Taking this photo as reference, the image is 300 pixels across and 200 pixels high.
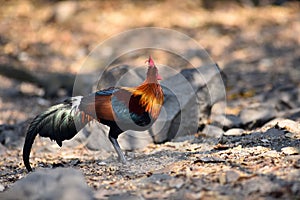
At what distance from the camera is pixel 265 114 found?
6.50 metres

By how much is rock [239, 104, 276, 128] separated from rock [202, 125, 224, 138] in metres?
0.38

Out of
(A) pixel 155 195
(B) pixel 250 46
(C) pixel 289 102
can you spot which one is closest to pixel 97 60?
(B) pixel 250 46

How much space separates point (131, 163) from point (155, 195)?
144 cm

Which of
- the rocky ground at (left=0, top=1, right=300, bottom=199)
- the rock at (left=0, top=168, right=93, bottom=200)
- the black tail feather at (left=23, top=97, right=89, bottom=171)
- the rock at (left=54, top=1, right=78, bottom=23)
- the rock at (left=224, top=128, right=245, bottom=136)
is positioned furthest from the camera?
the rock at (left=54, top=1, right=78, bottom=23)

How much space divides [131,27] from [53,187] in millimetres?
9537

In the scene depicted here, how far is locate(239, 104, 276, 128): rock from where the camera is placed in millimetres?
6410

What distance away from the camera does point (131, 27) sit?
12828 mm

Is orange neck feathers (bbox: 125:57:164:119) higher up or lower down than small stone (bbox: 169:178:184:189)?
higher up

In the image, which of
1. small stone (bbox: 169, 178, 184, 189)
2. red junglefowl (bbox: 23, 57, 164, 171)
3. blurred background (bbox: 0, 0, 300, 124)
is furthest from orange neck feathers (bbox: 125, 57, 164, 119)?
blurred background (bbox: 0, 0, 300, 124)

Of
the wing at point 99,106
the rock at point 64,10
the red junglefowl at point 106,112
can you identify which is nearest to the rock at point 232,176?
the red junglefowl at point 106,112

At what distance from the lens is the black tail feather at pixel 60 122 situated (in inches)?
188

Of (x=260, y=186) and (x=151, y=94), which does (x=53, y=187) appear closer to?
(x=260, y=186)

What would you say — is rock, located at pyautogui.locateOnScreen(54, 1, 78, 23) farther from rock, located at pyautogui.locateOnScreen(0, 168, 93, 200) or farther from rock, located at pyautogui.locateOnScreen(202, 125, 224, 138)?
rock, located at pyautogui.locateOnScreen(0, 168, 93, 200)

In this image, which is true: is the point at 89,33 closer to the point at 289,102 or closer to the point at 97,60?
the point at 97,60
